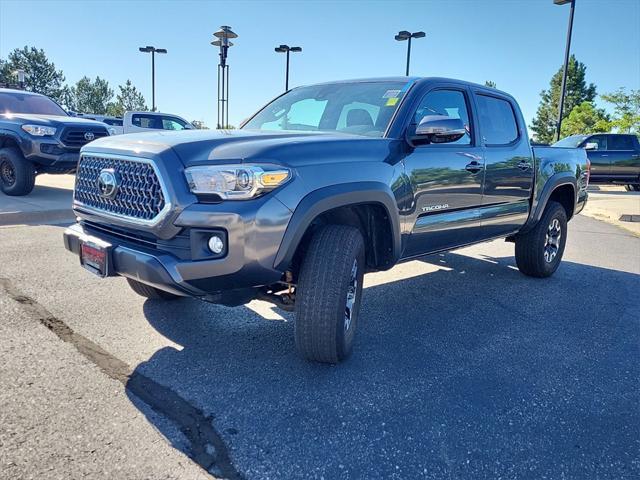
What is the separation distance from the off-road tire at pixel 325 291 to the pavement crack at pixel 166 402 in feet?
2.45

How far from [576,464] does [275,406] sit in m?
1.44

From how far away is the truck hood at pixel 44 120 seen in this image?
8438mm

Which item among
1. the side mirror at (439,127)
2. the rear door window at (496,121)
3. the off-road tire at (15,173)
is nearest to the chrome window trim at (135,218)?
the side mirror at (439,127)

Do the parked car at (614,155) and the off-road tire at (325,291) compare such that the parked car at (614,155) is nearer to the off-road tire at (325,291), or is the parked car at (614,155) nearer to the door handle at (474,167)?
the door handle at (474,167)

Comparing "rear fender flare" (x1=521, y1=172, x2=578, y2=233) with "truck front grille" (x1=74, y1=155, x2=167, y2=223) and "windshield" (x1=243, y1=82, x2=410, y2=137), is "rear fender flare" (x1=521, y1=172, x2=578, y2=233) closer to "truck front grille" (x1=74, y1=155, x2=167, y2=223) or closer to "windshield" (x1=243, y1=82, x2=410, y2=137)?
"windshield" (x1=243, y1=82, x2=410, y2=137)

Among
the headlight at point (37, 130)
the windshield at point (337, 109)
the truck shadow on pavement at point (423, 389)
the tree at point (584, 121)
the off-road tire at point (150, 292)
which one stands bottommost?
the truck shadow on pavement at point (423, 389)

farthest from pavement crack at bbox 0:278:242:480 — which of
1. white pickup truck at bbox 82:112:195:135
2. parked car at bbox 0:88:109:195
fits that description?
white pickup truck at bbox 82:112:195:135

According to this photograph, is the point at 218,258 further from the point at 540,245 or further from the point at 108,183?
the point at 540,245

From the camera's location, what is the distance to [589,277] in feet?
19.4

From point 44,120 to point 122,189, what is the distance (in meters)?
6.75

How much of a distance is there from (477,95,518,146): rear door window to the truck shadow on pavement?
4.93 ft

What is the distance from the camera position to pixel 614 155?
57.2 feet

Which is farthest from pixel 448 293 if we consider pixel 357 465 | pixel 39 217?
pixel 39 217

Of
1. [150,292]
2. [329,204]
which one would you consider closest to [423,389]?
[329,204]
